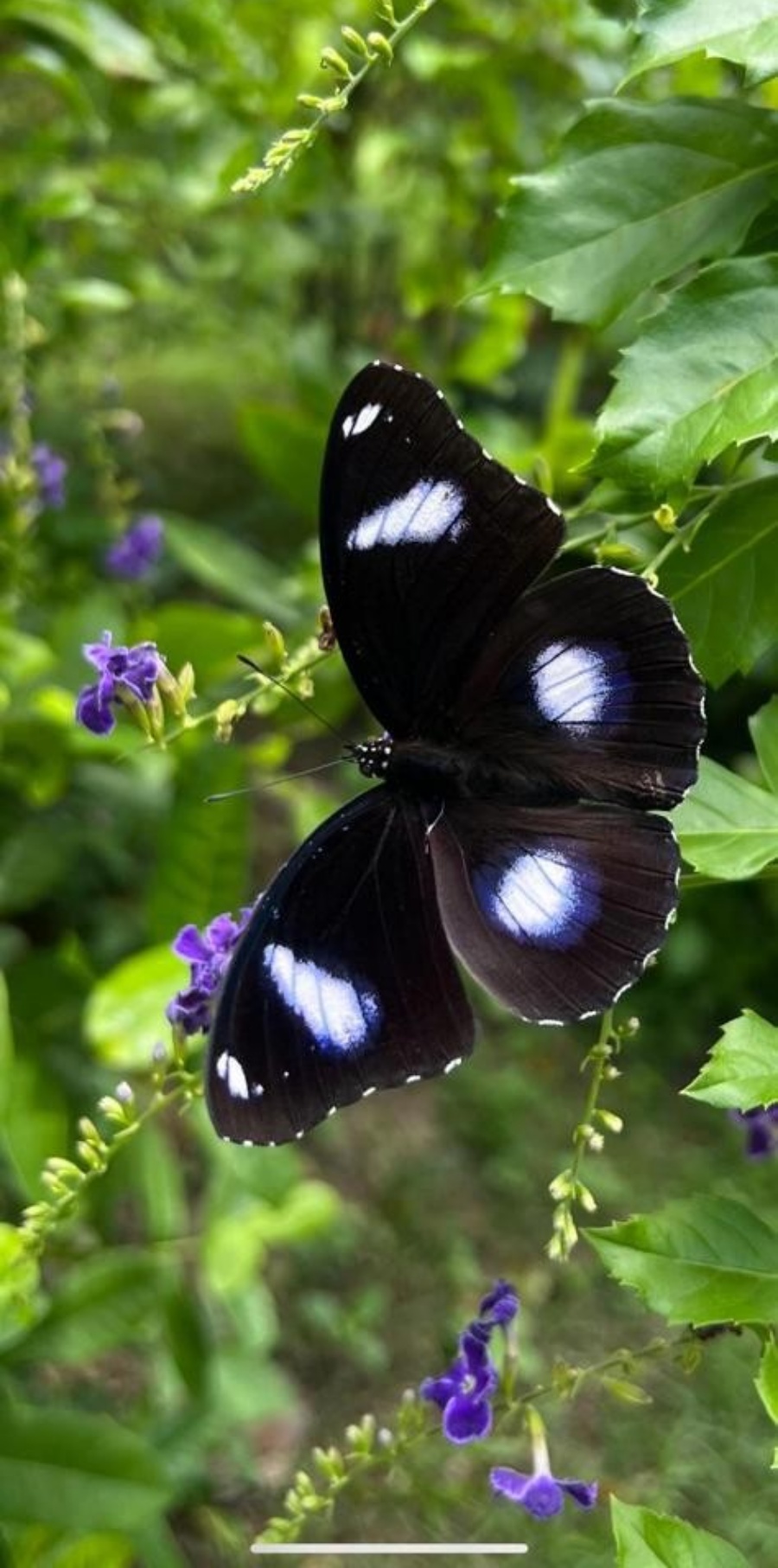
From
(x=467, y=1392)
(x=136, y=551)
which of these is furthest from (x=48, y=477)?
(x=467, y=1392)

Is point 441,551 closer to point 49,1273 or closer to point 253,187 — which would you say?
point 253,187

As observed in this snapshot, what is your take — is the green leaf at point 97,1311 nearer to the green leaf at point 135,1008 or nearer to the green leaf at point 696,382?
the green leaf at point 135,1008

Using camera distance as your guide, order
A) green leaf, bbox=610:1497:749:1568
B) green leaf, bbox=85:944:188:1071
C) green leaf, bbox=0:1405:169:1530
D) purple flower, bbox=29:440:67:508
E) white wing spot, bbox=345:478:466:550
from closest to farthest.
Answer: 1. green leaf, bbox=610:1497:749:1568
2. white wing spot, bbox=345:478:466:550
3. green leaf, bbox=0:1405:169:1530
4. green leaf, bbox=85:944:188:1071
5. purple flower, bbox=29:440:67:508

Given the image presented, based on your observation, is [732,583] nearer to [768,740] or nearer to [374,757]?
[768,740]

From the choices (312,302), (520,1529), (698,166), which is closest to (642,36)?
(698,166)

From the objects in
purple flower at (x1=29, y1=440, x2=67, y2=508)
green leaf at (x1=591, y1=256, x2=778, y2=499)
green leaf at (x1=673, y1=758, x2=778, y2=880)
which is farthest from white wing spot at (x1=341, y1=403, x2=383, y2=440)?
purple flower at (x1=29, y1=440, x2=67, y2=508)

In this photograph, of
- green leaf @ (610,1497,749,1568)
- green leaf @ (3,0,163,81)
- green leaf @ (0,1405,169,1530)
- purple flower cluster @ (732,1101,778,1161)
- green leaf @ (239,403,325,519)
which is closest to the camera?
green leaf @ (610,1497,749,1568)

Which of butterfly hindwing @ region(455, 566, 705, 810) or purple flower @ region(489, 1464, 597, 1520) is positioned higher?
butterfly hindwing @ region(455, 566, 705, 810)

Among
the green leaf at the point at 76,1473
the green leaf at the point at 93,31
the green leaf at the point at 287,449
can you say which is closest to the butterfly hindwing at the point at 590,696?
the green leaf at the point at 76,1473

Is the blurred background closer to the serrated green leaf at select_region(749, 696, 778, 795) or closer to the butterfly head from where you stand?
the butterfly head
